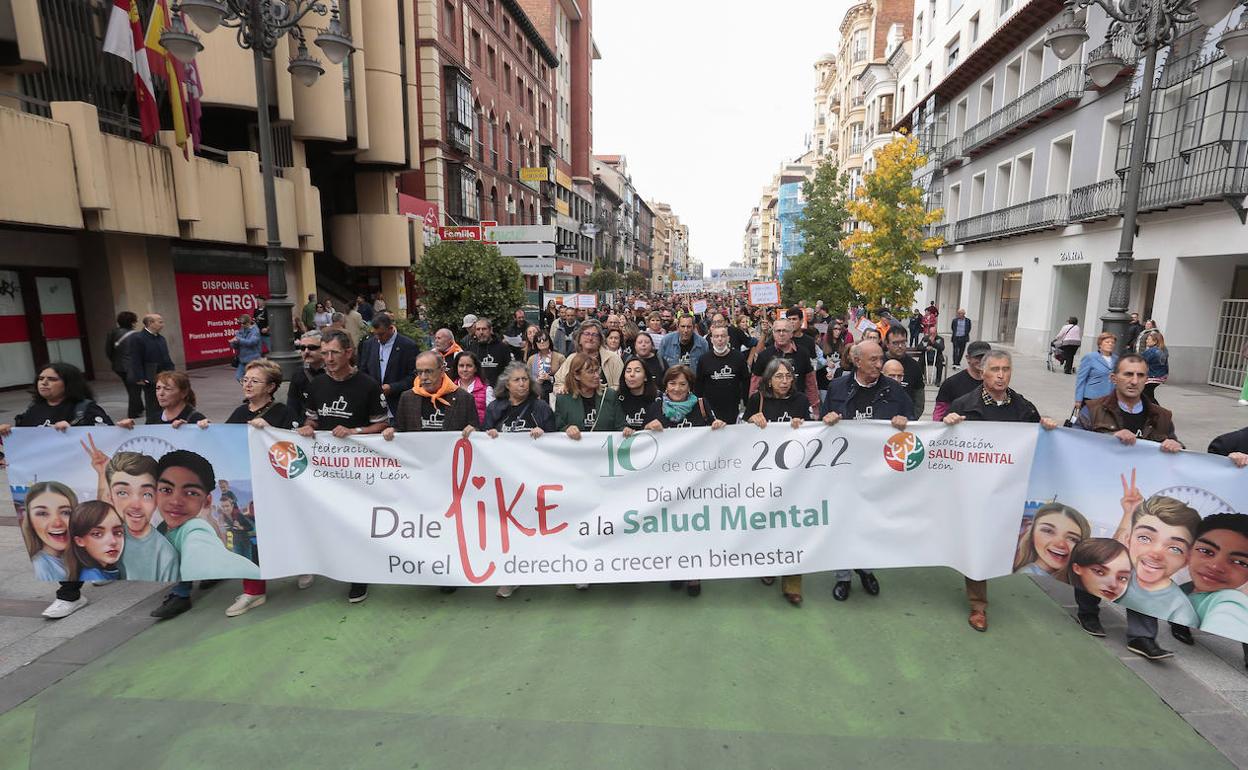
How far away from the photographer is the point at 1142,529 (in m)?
3.93

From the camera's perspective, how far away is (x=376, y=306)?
20.9 metres

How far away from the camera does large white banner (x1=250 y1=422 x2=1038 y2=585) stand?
14.5 feet

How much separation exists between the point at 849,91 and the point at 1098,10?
36444mm

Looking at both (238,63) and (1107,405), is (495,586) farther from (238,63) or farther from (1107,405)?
(238,63)

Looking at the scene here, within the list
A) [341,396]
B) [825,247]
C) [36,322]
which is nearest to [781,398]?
[341,396]

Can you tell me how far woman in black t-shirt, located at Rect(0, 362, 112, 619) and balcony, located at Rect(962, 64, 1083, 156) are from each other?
2443 cm

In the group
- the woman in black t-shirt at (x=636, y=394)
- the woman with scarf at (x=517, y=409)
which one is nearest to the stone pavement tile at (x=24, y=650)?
the woman with scarf at (x=517, y=409)

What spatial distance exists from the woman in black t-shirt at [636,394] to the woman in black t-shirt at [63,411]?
3.72 metres

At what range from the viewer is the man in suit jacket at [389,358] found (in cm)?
744

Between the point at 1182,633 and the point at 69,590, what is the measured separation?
24.4 ft

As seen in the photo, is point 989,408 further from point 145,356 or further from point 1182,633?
point 145,356

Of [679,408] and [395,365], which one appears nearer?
[679,408]

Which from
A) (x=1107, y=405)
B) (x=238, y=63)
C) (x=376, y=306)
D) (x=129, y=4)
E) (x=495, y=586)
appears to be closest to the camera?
(x=1107, y=405)

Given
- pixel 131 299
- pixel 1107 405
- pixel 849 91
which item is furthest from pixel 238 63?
pixel 849 91
